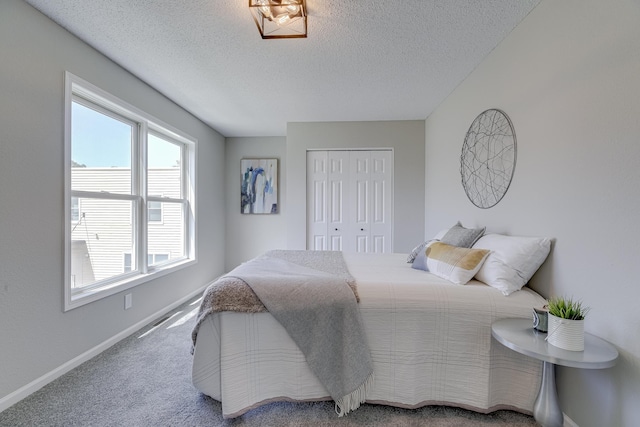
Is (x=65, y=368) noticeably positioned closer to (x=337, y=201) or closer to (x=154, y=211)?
(x=154, y=211)

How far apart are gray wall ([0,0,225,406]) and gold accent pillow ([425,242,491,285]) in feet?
8.69

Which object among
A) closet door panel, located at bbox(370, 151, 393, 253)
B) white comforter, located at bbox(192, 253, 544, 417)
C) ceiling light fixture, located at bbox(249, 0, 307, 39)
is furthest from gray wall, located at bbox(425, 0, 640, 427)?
closet door panel, located at bbox(370, 151, 393, 253)

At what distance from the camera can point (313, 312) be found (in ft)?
4.86

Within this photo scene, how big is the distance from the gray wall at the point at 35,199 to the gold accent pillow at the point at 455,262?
8.69ft

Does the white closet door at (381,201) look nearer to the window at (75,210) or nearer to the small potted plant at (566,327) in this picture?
the small potted plant at (566,327)

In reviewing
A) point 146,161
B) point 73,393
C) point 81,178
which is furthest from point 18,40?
point 73,393

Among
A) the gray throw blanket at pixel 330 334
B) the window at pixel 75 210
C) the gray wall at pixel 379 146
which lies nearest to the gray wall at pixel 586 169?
the gray throw blanket at pixel 330 334

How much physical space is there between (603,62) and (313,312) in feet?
6.02

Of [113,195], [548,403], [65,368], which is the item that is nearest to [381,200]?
[548,403]

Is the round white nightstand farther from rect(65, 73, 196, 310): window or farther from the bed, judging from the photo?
rect(65, 73, 196, 310): window

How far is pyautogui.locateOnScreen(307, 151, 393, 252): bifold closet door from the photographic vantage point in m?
3.89

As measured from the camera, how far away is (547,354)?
3.50ft

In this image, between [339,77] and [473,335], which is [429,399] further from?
[339,77]

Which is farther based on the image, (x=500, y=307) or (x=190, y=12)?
(x=190, y=12)
